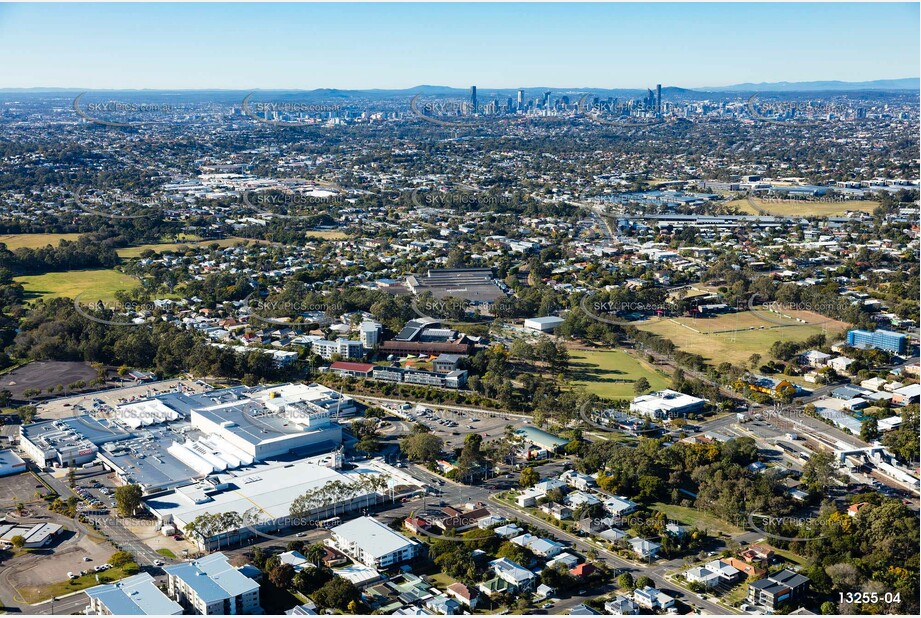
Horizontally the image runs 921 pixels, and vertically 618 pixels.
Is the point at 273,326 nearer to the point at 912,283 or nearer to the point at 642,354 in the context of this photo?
the point at 642,354

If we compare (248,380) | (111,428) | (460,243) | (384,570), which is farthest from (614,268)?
(384,570)

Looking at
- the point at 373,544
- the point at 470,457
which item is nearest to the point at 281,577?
the point at 373,544

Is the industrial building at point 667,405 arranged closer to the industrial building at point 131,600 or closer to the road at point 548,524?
the road at point 548,524

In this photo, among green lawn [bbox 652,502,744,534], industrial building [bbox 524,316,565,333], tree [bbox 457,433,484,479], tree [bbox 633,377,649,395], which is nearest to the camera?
green lawn [bbox 652,502,744,534]

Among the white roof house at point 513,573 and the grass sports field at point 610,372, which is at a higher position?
the grass sports field at point 610,372

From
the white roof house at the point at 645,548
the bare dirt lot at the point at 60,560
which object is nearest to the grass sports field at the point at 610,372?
the white roof house at the point at 645,548

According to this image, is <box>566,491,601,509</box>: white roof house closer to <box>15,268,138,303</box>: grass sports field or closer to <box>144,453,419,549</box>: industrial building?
<box>144,453,419,549</box>: industrial building

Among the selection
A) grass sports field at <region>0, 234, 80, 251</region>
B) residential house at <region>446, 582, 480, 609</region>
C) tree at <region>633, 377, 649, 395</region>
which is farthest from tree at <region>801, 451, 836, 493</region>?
grass sports field at <region>0, 234, 80, 251</region>
